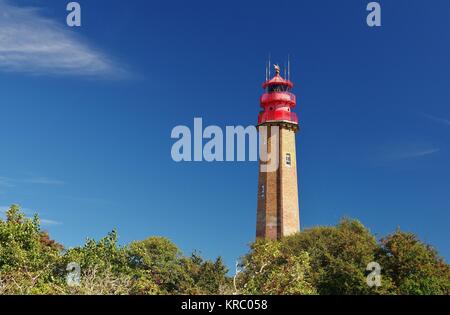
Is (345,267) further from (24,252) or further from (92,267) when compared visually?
(24,252)

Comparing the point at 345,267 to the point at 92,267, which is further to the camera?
the point at 92,267

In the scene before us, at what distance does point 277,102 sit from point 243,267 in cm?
2910

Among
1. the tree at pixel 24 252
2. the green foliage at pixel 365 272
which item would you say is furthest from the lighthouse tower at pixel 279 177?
the tree at pixel 24 252

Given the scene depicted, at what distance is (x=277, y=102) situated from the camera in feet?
243

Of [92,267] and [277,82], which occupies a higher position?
[277,82]

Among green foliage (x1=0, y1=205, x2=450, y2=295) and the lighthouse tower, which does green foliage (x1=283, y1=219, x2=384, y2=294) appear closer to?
green foliage (x1=0, y1=205, x2=450, y2=295)

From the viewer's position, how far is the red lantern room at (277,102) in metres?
73.2

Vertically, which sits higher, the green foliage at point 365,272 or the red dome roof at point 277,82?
the red dome roof at point 277,82

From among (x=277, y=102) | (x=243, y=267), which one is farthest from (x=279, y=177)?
(x=243, y=267)

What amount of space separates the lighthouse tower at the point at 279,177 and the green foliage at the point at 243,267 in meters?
5.69

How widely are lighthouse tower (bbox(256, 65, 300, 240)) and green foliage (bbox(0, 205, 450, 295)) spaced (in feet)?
18.7

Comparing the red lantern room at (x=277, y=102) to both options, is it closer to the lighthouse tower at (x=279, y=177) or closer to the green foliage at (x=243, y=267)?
the lighthouse tower at (x=279, y=177)

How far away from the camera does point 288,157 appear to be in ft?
237
